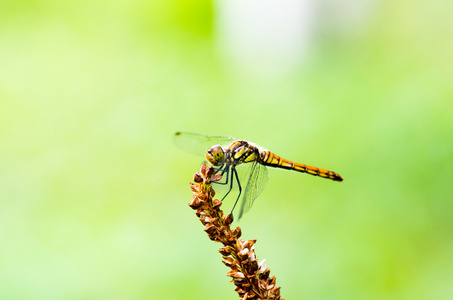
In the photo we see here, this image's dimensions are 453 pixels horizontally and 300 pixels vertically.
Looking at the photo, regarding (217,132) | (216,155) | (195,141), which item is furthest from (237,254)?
(217,132)

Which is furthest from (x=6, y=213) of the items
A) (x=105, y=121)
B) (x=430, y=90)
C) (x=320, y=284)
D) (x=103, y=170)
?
(x=430, y=90)

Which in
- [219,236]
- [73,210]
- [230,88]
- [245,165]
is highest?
[230,88]

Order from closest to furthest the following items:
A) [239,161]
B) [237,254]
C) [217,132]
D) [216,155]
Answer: [237,254]
[216,155]
[239,161]
[217,132]

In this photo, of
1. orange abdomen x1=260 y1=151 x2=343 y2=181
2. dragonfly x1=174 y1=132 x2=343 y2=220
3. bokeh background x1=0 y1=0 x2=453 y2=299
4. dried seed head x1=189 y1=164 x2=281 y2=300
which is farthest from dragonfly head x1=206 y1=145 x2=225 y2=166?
bokeh background x1=0 y1=0 x2=453 y2=299

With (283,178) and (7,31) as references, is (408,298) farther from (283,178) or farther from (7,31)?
(7,31)

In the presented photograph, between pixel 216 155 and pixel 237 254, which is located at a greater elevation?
pixel 216 155

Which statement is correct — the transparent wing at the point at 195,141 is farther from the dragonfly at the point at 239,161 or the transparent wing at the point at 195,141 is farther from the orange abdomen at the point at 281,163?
the orange abdomen at the point at 281,163

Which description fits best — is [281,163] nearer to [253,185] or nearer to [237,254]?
[253,185]

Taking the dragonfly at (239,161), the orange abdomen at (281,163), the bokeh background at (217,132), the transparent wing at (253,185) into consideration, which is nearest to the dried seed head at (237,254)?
the dragonfly at (239,161)
